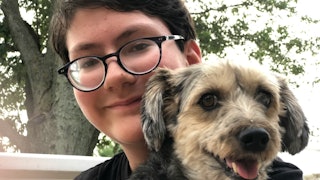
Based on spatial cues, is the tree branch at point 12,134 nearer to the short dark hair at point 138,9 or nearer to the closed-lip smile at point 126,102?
the short dark hair at point 138,9

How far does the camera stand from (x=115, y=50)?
2004 mm

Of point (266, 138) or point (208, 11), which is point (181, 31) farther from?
point (208, 11)

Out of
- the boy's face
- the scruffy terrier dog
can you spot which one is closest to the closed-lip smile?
the boy's face

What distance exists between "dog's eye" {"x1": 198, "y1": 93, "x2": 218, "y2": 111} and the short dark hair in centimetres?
37

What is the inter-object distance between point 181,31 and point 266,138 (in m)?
0.83

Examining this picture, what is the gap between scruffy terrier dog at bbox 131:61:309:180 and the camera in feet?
5.65

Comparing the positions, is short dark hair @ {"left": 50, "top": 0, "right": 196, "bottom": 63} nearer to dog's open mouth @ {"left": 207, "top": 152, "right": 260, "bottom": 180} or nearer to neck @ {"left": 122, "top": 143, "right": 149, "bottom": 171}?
neck @ {"left": 122, "top": 143, "right": 149, "bottom": 171}

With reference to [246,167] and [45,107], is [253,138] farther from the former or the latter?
[45,107]

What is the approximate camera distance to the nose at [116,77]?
6.35 feet

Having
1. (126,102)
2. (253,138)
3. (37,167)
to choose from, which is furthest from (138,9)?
(37,167)

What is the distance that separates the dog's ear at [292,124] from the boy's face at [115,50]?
56 centimetres

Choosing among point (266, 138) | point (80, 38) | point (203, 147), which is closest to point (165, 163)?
point (203, 147)

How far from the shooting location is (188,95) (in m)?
1.99

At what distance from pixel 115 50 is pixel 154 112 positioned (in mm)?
331
